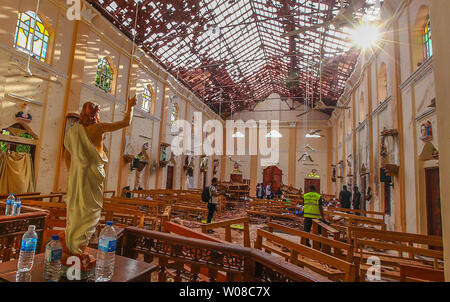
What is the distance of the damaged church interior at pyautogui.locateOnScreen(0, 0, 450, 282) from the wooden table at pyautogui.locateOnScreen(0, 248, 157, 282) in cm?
1

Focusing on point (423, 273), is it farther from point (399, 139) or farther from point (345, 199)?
point (345, 199)

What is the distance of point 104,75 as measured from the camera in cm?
1077

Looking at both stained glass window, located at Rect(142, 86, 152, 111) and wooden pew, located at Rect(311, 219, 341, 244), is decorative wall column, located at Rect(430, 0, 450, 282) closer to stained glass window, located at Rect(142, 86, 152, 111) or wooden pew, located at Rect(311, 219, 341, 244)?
wooden pew, located at Rect(311, 219, 341, 244)

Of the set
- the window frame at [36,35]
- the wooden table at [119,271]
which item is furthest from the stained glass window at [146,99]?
the wooden table at [119,271]

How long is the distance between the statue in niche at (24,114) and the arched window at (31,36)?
1.67 meters

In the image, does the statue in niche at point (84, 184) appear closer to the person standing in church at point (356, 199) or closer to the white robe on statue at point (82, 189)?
the white robe on statue at point (82, 189)

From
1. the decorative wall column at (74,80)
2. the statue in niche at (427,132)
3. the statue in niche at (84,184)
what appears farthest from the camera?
the decorative wall column at (74,80)

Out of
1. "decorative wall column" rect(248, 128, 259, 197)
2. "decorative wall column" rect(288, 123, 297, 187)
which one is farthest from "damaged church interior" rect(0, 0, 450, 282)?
"decorative wall column" rect(248, 128, 259, 197)

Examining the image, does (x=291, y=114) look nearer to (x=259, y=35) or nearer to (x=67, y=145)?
(x=259, y=35)

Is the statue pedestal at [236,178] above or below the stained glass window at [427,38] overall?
below

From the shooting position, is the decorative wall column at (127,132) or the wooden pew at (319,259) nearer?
the wooden pew at (319,259)

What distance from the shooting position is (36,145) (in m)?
7.82

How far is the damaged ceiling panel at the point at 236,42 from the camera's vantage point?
1001 centimetres
